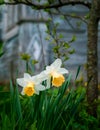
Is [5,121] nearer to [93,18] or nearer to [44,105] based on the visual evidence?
[44,105]

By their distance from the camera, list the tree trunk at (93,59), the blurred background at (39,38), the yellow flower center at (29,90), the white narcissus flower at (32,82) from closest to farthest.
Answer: the yellow flower center at (29,90), the white narcissus flower at (32,82), the tree trunk at (93,59), the blurred background at (39,38)

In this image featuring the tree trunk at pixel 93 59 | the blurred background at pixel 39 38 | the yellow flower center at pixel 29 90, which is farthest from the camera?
the blurred background at pixel 39 38

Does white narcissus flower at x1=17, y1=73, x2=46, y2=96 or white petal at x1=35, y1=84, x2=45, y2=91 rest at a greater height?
white narcissus flower at x1=17, y1=73, x2=46, y2=96

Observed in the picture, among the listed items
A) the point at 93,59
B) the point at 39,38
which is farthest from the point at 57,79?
the point at 39,38

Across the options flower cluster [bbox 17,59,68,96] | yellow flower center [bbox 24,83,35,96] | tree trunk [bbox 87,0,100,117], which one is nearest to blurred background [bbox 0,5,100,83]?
tree trunk [bbox 87,0,100,117]

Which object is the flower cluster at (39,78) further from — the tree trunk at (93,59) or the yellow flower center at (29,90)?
the tree trunk at (93,59)

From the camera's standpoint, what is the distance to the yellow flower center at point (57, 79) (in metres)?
2.80

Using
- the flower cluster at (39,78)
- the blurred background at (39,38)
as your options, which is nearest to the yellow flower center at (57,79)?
the flower cluster at (39,78)

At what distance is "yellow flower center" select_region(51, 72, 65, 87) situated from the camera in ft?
9.19

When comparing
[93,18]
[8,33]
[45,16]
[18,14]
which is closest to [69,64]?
[45,16]

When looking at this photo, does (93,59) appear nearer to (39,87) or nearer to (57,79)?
(39,87)

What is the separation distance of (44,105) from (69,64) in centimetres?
896

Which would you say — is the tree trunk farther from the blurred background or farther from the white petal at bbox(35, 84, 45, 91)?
the blurred background

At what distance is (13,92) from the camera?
333 centimetres
